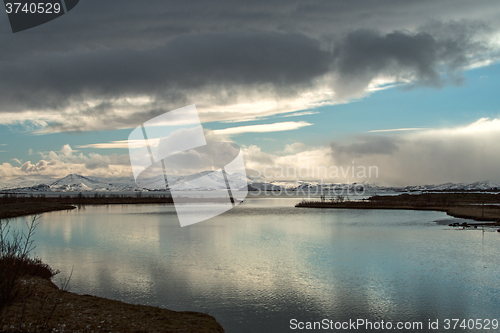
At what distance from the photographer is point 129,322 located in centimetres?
1022

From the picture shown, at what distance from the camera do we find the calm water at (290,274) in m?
12.3

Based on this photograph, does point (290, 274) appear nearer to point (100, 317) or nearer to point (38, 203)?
point (100, 317)

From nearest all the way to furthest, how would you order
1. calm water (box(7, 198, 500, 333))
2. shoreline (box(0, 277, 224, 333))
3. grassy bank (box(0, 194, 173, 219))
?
shoreline (box(0, 277, 224, 333)), calm water (box(7, 198, 500, 333)), grassy bank (box(0, 194, 173, 219))

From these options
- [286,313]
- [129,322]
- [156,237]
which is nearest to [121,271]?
[129,322]

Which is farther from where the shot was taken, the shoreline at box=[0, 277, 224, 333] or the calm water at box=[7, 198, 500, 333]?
the calm water at box=[7, 198, 500, 333]

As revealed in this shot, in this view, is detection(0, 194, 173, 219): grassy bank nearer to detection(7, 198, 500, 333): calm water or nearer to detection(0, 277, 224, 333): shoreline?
detection(7, 198, 500, 333): calm water

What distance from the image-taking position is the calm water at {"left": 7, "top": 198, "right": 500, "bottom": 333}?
12.3 meters

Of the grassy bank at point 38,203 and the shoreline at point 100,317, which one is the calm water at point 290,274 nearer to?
the shoreline at point 100,317

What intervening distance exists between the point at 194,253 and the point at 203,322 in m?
12.3

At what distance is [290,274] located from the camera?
17078 mm

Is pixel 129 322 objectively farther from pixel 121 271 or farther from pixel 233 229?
pixel 233 229

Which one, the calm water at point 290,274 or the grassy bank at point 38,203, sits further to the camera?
the grassy bank at point 38,203

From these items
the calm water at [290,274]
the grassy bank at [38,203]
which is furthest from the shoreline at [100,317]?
the grassy bank at [38,203]

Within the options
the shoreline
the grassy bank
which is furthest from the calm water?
the grassy bank
